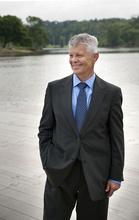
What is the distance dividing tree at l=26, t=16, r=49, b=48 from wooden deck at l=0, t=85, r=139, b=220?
96218 mm

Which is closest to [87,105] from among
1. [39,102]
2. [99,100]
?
[99,100]

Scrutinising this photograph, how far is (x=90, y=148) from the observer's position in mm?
1999

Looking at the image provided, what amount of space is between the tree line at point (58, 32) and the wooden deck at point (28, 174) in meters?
79.4

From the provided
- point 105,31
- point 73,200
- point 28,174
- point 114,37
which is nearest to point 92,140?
point 73,200

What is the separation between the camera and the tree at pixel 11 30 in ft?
268

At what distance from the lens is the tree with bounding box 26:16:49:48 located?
100562 millimetres

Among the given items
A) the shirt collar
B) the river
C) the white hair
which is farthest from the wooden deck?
the white hair

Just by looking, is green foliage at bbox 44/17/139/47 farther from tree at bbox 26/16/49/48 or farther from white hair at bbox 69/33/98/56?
white hair at bbox 69/33/98/56

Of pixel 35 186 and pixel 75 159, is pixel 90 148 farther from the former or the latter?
pixel 35 186

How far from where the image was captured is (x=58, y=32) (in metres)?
155

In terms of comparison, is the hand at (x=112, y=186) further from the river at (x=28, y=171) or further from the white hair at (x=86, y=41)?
the river at (x=28, y=171)

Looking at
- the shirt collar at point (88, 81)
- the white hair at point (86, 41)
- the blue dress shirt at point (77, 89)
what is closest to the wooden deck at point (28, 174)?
the blue dress shirt at point (77, 89)

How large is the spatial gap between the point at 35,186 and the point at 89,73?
218 cm

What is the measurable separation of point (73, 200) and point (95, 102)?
0.72 metres
